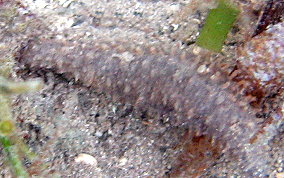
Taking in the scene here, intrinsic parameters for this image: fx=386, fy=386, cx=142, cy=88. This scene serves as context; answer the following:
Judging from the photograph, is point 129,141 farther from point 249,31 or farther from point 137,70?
point 249,31

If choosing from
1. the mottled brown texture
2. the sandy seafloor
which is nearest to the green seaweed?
the sandy seafloor

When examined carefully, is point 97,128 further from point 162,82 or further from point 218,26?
point 218,26

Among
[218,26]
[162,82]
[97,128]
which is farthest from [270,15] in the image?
[97,128]

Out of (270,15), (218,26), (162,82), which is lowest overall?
(162,82)

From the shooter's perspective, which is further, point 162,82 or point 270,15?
point 162,82

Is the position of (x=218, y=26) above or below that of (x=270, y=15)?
below

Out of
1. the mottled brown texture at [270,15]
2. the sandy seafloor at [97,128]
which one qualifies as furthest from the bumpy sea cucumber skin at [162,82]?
the mottled brown texture at [270,15]

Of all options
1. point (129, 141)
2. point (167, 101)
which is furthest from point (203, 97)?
point (129, 141)
